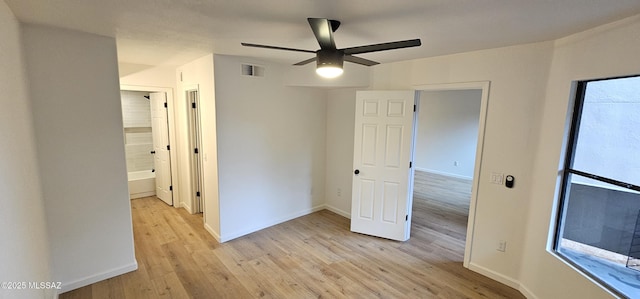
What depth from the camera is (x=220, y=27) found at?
227cm

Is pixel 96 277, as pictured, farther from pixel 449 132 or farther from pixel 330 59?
pixel 449 132

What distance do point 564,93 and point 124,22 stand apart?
3.64 meters

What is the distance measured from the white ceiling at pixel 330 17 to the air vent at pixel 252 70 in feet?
2.51

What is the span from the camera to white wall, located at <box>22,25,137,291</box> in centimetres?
239

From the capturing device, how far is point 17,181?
1.70m

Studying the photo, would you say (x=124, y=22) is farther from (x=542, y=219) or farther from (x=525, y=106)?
(x=542, y=219)

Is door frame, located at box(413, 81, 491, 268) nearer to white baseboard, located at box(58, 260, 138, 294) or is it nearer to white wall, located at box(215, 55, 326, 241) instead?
white wall, located at box(215, 55, 326, 241)

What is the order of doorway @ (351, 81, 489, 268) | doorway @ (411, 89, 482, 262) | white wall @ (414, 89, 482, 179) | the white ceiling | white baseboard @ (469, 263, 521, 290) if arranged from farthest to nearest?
white wall @ (414, 89, 482, 179)
doorway @ (411, 89, 482, 262)
doorway @ (351, 81, 489, 268)
white baseboard @ (469, 263, 521, 290)
the white ceiling

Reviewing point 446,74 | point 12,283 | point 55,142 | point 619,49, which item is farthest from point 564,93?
point 55,142

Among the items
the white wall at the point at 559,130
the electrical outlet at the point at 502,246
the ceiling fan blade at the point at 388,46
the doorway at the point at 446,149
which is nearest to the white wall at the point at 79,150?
the ceiling fan blade at the point at 388,46

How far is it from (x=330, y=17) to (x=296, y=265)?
262 cm

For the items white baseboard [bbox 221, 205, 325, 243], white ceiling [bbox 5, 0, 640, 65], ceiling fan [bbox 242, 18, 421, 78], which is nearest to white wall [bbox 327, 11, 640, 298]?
white ceiling [bbox 5, 0, 640, 65]

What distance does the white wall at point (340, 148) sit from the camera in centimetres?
446

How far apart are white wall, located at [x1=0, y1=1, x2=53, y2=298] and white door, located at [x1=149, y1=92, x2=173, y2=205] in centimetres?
250
